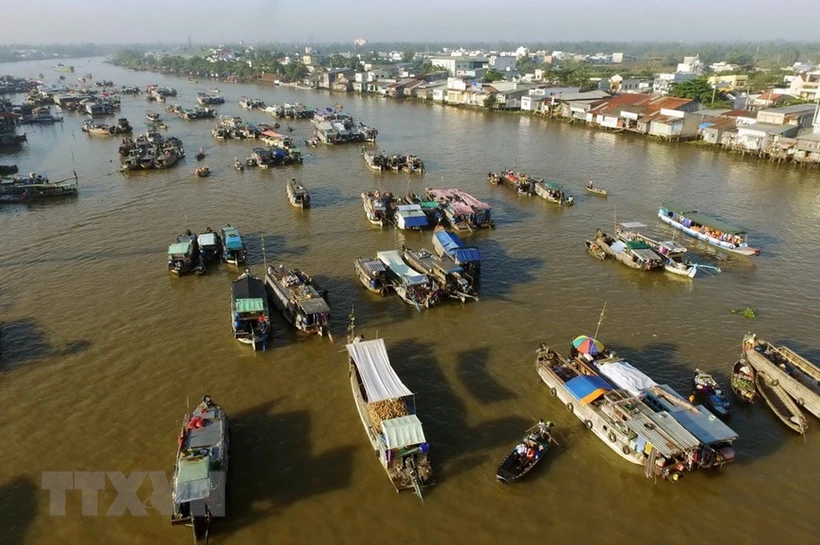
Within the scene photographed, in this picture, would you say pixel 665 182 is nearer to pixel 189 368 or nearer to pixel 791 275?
pixel 791 275

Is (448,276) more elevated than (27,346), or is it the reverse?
(448,276)

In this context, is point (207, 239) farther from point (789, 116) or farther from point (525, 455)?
point (789, 116)

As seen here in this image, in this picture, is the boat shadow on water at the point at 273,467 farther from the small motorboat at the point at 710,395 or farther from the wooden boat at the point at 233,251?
the wooden boat at the point at 233,251

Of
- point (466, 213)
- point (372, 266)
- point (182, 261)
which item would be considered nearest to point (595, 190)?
point (466, 213)

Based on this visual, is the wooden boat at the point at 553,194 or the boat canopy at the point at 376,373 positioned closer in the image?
the boat canopy at the point at 376,373

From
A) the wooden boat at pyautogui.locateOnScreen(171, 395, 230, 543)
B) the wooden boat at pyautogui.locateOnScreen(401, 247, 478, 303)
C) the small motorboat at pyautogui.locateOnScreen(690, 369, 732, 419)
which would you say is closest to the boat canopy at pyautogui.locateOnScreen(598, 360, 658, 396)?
the small motorboat at pyautogui.locateOnScreen(690, 369, 732, 419)

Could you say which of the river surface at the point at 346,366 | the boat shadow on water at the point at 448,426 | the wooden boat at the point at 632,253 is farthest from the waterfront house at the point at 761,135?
the boat shadow on water at the point at 448,426

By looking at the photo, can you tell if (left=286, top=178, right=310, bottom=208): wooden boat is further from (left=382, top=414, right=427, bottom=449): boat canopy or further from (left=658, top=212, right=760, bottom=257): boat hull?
(left=658, top=212, right=760, bottom=257): boat hull
